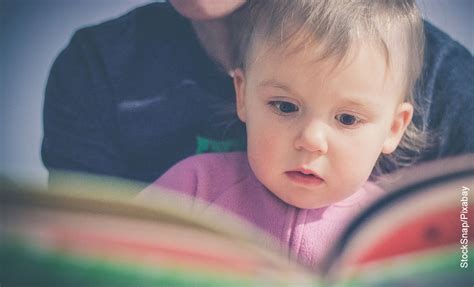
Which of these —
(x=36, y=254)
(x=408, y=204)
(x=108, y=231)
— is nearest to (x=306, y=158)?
(x=408, y=204)

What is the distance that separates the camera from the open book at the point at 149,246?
3.83ft

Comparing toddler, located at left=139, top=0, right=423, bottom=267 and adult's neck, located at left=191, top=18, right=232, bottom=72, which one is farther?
adult's neck, located at left=191, top=18, right=232, bottom=72

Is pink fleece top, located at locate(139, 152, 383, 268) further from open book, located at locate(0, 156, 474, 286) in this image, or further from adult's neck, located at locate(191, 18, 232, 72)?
adult's neck, located at locate(191, 18, 232, 72)

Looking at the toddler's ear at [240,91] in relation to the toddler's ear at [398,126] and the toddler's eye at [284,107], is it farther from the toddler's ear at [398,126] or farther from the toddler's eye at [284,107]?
the toddler's ear at [398,126]

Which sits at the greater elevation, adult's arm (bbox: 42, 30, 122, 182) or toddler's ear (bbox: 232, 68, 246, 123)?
toddler's ear (bbox: 232, 68, 246, 123)

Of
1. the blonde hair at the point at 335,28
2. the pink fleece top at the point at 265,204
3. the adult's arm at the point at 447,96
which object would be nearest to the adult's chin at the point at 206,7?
the blonde hair at the point at 335,28

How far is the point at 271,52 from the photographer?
1.13 m

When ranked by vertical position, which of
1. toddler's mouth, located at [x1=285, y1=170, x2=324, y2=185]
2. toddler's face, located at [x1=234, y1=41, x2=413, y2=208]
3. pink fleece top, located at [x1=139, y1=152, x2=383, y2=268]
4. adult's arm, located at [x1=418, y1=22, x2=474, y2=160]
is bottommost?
pink fleece top, located at [x1=139, y1=152, x2=383, y2=268]

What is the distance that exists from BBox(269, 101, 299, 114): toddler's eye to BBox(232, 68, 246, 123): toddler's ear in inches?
2.7

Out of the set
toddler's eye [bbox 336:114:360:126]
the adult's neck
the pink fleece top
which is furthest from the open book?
the adult's neck

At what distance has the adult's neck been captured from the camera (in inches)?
47.8

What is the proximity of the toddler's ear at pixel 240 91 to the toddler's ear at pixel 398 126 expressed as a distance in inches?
10.1

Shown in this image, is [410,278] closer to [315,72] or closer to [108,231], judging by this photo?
[315,72]

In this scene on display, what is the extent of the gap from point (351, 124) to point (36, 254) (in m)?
0.58
